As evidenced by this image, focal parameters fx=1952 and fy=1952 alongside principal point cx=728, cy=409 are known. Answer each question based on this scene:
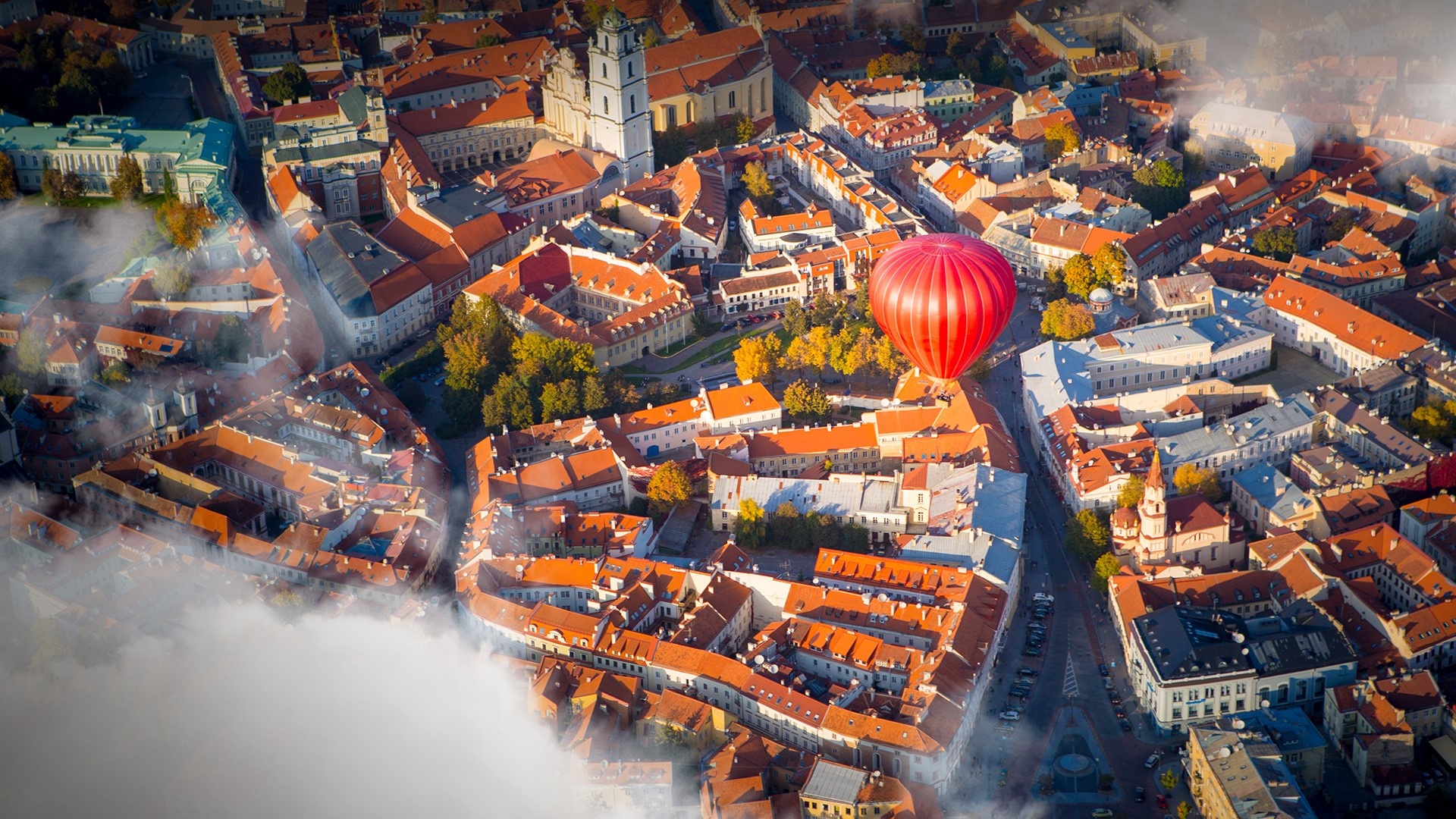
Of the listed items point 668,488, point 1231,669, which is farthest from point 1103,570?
point 668,488

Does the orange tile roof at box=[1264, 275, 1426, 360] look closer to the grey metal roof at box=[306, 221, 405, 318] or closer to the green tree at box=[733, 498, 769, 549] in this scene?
the green tree at box=[733, 498, 769, 549]

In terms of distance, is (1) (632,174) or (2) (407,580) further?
(1) (632,174)

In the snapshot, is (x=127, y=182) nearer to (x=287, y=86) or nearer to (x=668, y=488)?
(x=287, y=86)

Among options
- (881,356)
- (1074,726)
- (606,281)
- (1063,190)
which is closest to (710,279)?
(606,281)

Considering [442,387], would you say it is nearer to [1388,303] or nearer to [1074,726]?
[1074,726]

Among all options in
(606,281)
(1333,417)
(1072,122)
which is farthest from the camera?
(1072,122)

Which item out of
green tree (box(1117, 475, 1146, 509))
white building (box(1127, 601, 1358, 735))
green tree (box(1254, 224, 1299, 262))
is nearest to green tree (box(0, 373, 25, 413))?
green tree (box(1117, 475, 1146, 509))
